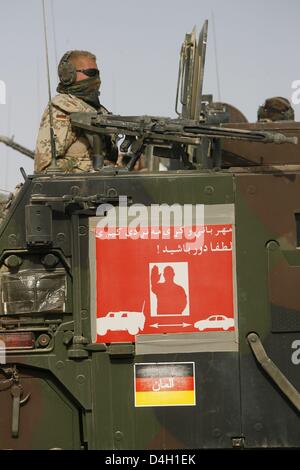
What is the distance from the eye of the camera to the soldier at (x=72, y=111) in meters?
6.14

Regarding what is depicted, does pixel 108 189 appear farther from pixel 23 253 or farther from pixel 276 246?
Answer: pixel 276 246

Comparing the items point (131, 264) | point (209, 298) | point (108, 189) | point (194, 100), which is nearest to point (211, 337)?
point (209, 298)

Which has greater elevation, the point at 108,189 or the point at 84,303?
the point at 108,189

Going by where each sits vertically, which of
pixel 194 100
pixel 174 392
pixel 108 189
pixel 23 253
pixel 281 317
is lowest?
pixel 174 392

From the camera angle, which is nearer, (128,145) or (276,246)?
(276,246)

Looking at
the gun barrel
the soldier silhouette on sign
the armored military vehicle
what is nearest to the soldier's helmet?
the gun barrel

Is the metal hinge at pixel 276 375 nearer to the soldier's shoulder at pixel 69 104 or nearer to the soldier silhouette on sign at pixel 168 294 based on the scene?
the soldier silhouette on sign at pixel 168 294

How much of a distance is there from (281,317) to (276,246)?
0.39 metres

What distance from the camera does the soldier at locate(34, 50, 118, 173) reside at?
6.14 m

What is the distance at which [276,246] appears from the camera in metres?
5.32

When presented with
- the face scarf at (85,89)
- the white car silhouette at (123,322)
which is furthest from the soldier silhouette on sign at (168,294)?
the face scarf at (85,89)

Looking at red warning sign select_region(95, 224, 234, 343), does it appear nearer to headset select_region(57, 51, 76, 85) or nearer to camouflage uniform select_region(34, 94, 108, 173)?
camouflage uniform select_region(34, 94, 108, 173)

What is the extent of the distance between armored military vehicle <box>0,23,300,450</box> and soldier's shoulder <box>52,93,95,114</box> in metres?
1.01

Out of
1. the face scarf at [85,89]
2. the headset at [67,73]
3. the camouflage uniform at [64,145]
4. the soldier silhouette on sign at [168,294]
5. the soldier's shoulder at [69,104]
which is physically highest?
the headset at [67,73]
